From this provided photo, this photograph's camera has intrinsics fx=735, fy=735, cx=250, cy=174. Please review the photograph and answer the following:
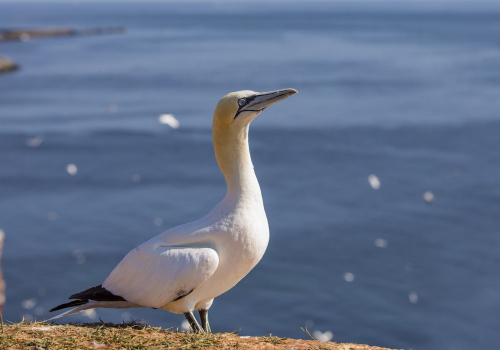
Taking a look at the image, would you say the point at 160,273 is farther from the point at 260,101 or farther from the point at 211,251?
the point at 260,101

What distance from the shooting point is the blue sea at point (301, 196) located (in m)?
23.8

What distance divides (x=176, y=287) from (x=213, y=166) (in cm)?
2867

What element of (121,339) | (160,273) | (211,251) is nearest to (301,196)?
(160,273)

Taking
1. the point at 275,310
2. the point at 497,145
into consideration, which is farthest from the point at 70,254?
the point at 497,145

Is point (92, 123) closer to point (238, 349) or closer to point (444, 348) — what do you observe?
point (444, 348)

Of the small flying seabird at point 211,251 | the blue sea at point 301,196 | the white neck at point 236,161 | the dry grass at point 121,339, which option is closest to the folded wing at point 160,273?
the small flying seabird at point 211,251

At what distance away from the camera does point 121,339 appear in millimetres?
5578

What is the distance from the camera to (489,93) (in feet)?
177

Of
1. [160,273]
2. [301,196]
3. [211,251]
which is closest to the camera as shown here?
[211,251]

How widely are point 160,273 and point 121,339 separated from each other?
0.63 m

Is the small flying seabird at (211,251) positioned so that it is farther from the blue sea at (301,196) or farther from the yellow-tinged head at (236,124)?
the blue sea at (301,196)

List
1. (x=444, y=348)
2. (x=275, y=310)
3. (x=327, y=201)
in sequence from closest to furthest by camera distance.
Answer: (x=444, y=348) → (x=275, y=310) → (x=327, y=201)

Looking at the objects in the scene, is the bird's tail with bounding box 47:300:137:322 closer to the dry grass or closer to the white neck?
the dry grass

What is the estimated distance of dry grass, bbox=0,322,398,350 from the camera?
5449mm
